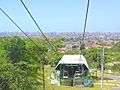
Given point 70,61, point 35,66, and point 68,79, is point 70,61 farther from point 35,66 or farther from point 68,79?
point 35,66

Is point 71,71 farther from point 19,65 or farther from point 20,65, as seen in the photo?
point 19,65

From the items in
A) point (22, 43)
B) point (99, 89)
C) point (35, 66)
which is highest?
point (22, 43)

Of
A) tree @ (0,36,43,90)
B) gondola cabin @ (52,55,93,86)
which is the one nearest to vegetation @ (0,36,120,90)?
tree @ (0,36,43,90)

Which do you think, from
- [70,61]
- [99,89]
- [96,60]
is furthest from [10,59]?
[96,60]

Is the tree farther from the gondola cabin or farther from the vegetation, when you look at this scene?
the gondola cabin

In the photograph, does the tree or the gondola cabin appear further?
the gondola cabin

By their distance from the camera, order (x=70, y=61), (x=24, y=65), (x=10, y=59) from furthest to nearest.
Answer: (x=70, y=61), (x=10, y=59), (x=24, y=65)

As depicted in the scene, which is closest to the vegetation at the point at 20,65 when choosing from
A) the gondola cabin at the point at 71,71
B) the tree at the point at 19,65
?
the tree at the point at 19,65

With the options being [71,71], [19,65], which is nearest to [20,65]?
[19,65]
